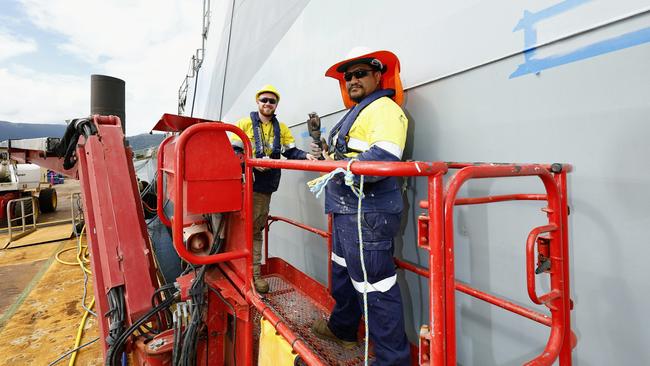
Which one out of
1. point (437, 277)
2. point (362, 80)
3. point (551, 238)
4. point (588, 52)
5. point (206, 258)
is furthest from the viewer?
point (362, 80)

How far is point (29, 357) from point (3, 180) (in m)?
9.16

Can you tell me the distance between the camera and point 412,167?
31.0 inches

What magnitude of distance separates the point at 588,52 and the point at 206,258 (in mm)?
1882

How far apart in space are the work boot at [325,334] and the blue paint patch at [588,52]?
1654mm

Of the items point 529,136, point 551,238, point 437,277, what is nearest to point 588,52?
point 529,136

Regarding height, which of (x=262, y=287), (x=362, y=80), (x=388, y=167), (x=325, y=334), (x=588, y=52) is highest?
(x=362, y=80)

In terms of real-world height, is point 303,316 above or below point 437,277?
below

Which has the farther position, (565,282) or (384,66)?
(384,66)

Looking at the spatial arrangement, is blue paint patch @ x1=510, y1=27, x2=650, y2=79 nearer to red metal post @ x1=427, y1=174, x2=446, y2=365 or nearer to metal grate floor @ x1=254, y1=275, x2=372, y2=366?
red metal post @ x1=427, y1=174, x2=446, y2=365

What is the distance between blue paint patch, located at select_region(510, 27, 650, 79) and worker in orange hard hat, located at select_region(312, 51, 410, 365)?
0.56m

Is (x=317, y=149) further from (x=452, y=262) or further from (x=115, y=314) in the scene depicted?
(x=115, y=314)

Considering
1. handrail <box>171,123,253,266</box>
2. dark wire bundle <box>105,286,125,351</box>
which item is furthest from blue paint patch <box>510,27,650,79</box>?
dark wire bundle <box>105,286,125,351</box>

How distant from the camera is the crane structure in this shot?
3.44 feet

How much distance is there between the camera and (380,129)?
147cm
